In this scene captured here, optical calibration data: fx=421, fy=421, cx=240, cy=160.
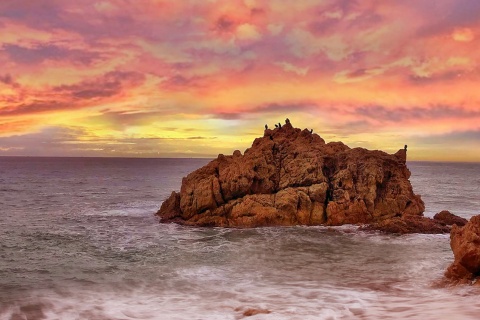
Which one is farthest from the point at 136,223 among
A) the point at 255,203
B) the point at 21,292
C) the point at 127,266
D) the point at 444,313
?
the point at 444,313

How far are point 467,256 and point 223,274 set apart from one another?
34.5 ft

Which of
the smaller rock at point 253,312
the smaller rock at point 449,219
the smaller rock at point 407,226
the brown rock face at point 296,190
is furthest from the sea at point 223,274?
the smaller rock at point 449,219

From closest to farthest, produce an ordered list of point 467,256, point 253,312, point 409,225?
point 253,312 → point 467,256 → point 409,225

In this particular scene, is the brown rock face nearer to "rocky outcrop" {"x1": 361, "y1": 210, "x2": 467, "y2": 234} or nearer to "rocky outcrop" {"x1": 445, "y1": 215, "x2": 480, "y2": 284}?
"rocky outcrop" {"x1": 361, "y1": 210, "x2": 467, "y2": 234}

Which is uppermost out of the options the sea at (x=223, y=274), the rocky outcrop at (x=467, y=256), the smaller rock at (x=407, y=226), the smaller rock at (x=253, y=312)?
the rocky outcrop at (x=467, y=256)

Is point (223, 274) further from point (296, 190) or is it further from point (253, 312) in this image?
point (296, 190)

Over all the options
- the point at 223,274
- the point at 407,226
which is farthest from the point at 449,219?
the point at 223,274

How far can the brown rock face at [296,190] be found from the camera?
33625 millimetres

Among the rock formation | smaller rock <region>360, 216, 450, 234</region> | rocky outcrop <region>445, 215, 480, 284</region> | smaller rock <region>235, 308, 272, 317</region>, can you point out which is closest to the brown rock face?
the rock formation

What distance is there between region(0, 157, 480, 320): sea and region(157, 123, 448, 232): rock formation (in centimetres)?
197

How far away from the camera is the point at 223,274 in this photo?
20.2 m

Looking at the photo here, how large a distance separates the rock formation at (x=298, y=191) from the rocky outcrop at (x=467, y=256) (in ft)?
47.1

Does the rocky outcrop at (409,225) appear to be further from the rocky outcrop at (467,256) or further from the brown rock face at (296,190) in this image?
the rocky outcrop at (467,256)

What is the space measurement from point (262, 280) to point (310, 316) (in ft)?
17.3
